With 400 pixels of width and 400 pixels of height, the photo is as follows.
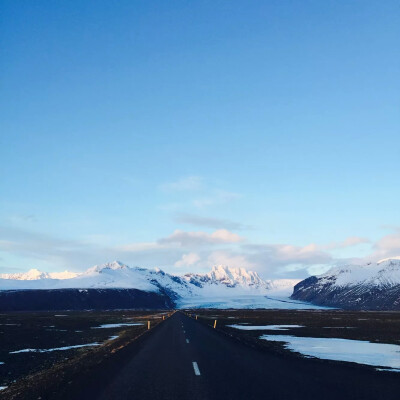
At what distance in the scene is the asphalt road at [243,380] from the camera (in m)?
10.8

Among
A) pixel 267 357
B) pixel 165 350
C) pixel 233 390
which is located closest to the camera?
pixel 233 390

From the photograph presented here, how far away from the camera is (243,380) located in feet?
41.8

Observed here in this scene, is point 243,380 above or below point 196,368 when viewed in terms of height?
above

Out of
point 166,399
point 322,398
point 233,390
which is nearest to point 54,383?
point 166,399

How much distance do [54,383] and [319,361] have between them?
461 inches

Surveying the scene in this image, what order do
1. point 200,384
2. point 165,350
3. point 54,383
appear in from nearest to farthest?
1. point 200,384
2. point 54,383
3. point 165,350

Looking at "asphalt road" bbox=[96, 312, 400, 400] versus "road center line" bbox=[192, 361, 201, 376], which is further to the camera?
"road center line" bbox=[192, 361, 201, 376]

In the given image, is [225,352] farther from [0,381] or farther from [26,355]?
[26,355]

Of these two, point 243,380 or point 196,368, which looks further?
point 196,368

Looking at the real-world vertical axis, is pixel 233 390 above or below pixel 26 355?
above

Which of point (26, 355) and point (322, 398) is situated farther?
point (26, 355)

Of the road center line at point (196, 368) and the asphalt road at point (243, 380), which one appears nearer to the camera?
the asphalt road at point (243, 380)

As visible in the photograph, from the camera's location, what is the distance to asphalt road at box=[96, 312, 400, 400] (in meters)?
10.8

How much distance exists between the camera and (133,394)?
429 inches
